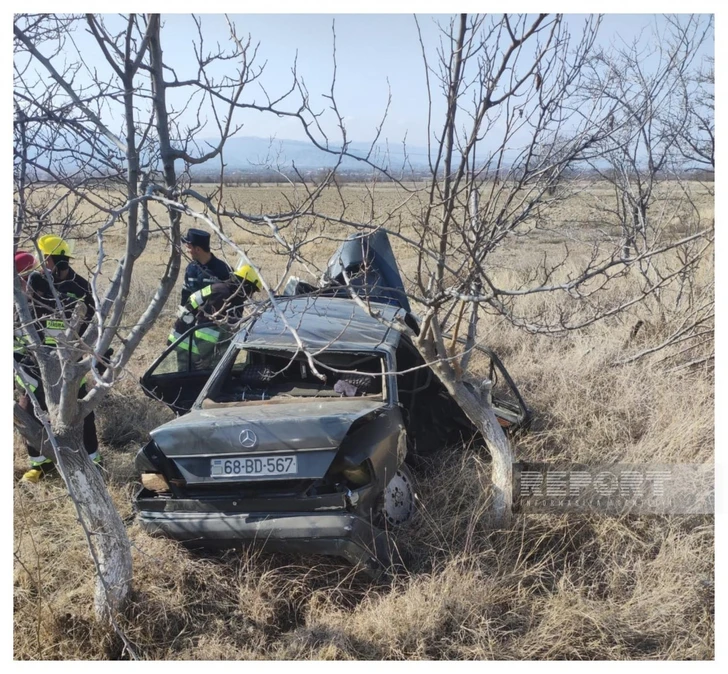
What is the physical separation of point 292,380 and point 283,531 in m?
1.52

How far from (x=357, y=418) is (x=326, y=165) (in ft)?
4.49

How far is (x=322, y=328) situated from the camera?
166 inches

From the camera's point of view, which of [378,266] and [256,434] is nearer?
[256,434]

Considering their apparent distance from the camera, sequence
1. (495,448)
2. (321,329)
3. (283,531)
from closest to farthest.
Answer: (283,531), (495,448), (321,329)

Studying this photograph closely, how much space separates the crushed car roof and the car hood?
0.73 m

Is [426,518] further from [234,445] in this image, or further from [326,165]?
[326,165]

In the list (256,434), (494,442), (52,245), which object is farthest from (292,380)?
(52,245)

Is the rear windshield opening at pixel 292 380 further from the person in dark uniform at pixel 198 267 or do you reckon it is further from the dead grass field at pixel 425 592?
the person in dark uniform at pixel 198 267

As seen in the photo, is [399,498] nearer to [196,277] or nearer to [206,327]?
[206,327]

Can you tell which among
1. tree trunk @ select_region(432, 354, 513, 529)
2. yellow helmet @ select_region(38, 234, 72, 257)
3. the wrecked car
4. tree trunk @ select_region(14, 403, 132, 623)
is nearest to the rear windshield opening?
the wrecked car

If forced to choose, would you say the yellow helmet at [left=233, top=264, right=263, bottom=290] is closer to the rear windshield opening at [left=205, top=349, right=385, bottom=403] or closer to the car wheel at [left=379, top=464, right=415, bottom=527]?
the rear windshield opening at [left=205, top=349, right=385, bottom=403]

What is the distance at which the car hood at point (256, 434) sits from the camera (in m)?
3.14

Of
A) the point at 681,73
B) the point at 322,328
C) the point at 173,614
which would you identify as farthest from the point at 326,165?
the point at 681,73

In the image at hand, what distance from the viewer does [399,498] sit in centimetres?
384
